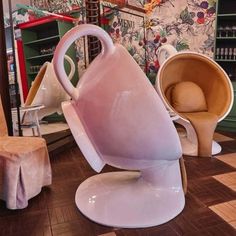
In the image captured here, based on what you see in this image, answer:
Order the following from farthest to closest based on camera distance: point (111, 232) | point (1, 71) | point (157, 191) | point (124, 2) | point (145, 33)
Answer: point (145, 33)
point (124, 2)
point (1, 71)
point (157, 191)
point (111, 232)

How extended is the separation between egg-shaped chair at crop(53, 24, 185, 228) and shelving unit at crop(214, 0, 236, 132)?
2.62 metres

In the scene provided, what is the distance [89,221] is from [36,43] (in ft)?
6.81

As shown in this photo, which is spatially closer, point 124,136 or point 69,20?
point 124,136

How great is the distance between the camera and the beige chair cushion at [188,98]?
314 centimetres

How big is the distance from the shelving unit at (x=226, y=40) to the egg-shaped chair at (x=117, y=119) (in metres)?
2.62

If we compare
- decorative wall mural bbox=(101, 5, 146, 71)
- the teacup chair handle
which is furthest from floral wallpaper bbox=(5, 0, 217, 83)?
the teacup chair handle

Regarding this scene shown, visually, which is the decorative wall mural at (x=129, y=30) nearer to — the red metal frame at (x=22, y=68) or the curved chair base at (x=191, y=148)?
the red metal frame at (x=22, y=68)

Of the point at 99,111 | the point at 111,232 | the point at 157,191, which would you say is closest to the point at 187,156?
the point at 157,191

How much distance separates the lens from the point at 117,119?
146 centimetres

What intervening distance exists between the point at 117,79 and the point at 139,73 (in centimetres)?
13

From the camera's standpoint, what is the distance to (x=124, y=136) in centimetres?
147

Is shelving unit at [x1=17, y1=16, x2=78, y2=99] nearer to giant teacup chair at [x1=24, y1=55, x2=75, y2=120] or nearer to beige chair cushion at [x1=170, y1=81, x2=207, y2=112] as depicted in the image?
giant teacup chair at [x1=24, y1=55, x2=75, y2=120]

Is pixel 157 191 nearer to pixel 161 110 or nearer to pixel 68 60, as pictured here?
pixel 161 110

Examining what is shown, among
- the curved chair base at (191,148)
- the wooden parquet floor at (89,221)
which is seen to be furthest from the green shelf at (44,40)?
the curved chair base at (191,148)
